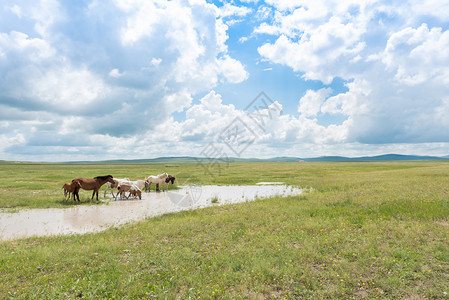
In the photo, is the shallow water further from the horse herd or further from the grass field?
the horse herd

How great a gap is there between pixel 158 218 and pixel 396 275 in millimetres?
12944

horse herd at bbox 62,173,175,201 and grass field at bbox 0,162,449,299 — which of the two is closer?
grass field at bbox 0,162,449,299

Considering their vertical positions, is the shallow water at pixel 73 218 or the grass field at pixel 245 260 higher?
the grass field at pixel 245 260

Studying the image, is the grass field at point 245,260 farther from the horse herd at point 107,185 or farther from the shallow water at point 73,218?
the horse herd at point 107,185

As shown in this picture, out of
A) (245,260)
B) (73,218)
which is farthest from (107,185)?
(245,260)

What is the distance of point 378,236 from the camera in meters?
9.78

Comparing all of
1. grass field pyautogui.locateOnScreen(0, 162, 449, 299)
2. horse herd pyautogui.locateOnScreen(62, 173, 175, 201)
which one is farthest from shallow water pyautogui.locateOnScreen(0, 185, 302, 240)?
horse herd pyautogui.locateOnScreen(62, 173, 175, 201)

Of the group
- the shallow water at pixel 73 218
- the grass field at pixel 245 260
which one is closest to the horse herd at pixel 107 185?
the shallow water at pixel 73 218

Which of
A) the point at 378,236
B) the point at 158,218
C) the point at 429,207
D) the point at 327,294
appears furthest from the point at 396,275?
the point at 158,218

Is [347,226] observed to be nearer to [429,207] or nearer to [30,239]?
[429,207]

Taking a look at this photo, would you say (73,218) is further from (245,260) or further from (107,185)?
(245,260)

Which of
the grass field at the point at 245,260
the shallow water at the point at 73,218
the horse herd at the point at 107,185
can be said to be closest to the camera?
the grass field at the point at 245,260

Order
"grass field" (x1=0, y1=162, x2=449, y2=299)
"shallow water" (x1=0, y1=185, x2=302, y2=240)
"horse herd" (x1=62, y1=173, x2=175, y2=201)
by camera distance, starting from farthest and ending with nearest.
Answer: "horse herd" (x1=62, y1=173, x2=175, y2=201) → "shallow water" (x1=0, y1=185, x2=302, y2=240) → "grass field" (x1=0, y1=162, x2=449, y2=299)

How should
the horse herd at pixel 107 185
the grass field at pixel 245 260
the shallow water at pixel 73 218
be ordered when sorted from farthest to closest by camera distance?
the horse herd at pixel 107 185 < the shallow water at pixel 73 218 < the grass field at pixel 245 260
